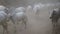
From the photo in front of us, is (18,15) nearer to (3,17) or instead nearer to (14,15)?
(14,15)

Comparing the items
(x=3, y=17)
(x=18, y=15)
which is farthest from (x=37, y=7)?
(x=3, y=17)

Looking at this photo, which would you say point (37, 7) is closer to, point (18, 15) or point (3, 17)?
point (18, 15)

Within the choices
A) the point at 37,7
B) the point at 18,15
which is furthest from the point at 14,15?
the point at 37,7

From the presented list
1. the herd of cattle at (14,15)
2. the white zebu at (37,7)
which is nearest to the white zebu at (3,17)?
the herd of cattle at (14,15)

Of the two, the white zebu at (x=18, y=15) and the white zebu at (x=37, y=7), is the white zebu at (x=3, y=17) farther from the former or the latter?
the white zebu at (x=37, y=7)

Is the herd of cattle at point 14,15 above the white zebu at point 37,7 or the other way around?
the other way around

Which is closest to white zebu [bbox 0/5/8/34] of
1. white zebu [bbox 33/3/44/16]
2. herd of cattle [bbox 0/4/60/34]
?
herd of cattle [bbox 0/4/60/34]

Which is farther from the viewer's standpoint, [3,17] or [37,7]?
[37,7]

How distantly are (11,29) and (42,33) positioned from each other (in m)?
0.35

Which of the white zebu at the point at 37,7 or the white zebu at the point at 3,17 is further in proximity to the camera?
the white zebu at the point at 37,7

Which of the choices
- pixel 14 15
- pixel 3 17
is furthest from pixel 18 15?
pixel 3 17

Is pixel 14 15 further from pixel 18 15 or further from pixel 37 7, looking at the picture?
pixel 37 7

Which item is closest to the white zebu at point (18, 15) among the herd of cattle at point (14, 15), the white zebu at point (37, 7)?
the herd of cattle at point (14, 15)

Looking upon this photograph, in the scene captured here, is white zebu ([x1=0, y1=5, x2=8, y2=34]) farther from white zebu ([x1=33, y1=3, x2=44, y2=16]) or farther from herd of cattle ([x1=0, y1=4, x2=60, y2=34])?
white zebu ([x1=33, y1=3, x2=44, y2=16])
